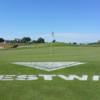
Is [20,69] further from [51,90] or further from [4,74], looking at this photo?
[51,90]

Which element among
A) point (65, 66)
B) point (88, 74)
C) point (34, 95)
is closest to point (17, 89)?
point (34, 95)

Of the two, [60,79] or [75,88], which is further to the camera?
[60,79]

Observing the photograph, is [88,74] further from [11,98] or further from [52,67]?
[11,98]

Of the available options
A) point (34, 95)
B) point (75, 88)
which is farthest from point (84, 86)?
point (34, 95)

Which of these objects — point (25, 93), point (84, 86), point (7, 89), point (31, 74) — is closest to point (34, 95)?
point (25, 93)

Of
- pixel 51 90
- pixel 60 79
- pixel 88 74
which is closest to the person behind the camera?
pixel 51 90

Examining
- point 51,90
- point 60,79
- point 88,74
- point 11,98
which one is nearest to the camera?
point 11,98

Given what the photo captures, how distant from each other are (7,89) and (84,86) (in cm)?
272

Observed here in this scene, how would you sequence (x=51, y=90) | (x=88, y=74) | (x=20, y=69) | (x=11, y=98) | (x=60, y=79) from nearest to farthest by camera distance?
(x=11, y=98)
(x=51, y=90)
(x=60, y=79)
(x=88, y=74)
(x=20, y=69)

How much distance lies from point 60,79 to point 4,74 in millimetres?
2692

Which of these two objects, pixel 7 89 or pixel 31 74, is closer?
pixel 7 89

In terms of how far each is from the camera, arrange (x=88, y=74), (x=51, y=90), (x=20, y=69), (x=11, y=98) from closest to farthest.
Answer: (x=11, y=98) < (x=51, y=90) < (x=88, y=74) < (x=20, y=69)

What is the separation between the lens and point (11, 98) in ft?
31.2

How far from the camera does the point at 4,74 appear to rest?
517 inches
